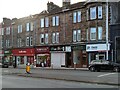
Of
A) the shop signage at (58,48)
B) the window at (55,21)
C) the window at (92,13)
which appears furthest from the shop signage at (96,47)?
the window at (55,21)

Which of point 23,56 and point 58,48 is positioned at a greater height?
point 58,48

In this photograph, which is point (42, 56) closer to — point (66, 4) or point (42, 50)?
point (42, 50)

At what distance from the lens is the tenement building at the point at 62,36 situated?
5069 cm

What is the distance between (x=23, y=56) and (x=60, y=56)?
1348cm

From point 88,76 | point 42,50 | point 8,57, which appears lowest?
point 88,76

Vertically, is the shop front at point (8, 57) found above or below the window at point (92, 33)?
below

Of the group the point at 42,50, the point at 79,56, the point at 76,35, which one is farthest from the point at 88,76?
the point at 42,50

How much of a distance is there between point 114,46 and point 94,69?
8.13 m

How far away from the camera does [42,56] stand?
63.1m

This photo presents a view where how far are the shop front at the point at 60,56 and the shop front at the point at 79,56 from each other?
1.51 metres

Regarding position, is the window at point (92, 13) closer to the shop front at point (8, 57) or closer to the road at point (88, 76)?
the road at point (88, 76)

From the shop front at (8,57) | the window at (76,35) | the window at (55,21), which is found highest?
the window at (55,21)

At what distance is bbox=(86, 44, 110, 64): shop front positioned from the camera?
4948cm

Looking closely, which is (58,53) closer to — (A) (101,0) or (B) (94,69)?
(A) (101,0)
